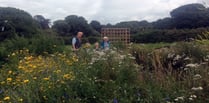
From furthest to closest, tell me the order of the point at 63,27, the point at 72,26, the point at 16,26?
the point at 72,26 → the point at 63,27 → the point at 16,26

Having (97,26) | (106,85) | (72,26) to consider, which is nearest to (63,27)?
(72,26)

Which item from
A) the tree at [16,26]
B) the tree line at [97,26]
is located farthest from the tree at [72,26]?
the tree at [16,26]

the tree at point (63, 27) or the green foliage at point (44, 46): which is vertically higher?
the green foliage at point (44, 46)

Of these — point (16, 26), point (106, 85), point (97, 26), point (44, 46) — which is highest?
point (106, 85)

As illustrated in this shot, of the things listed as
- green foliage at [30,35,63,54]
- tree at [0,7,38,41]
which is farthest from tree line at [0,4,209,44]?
green foliage at [30,35,63,54]

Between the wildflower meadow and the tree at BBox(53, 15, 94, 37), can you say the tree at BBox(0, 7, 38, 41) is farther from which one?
the wildflower meadow

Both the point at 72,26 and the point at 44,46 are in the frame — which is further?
the point at 72,26

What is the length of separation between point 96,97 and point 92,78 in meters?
0.48

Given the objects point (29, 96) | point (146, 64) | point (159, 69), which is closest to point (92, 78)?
point (29, 96)

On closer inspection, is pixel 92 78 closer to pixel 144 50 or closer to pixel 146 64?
pixel 146 64

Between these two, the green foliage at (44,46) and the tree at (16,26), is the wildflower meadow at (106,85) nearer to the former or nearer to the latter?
the green foliage at (44,46)

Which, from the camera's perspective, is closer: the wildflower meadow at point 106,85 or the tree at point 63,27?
the wildflower meadow at point 106,85

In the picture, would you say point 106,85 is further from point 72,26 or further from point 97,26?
point 97,26

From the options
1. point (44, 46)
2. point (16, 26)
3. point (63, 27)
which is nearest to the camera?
point (44, 46)
